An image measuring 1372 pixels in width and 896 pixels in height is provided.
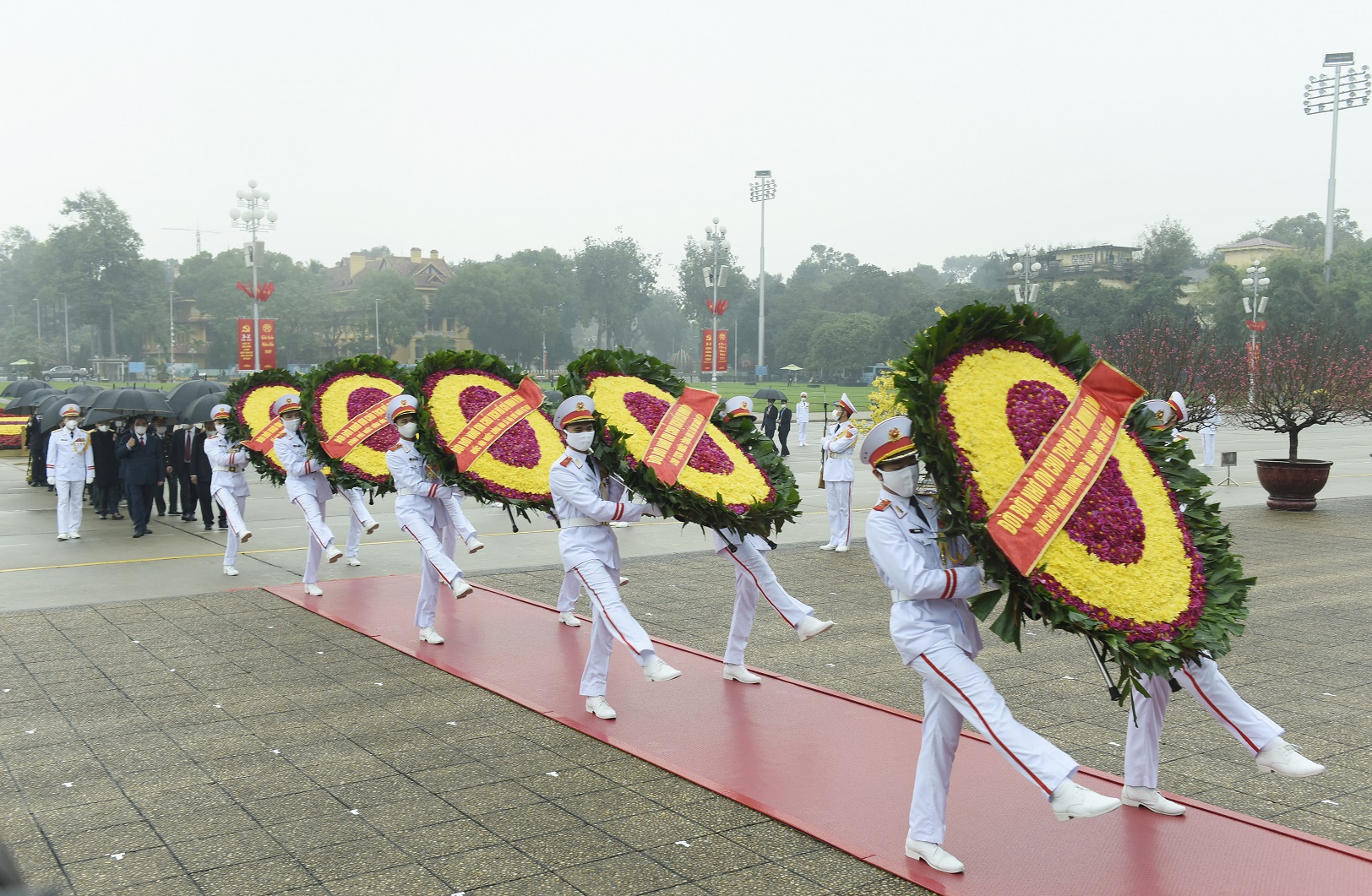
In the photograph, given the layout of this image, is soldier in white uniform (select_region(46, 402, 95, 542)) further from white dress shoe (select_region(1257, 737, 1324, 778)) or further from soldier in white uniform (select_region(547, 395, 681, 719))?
white dress shoe (select_region(1257, 737, 1324, 778))

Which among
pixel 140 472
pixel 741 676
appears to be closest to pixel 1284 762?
pixel 741 676

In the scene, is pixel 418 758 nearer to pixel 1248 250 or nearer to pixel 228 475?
pixel 228 475

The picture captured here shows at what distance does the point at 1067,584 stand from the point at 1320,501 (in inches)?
728

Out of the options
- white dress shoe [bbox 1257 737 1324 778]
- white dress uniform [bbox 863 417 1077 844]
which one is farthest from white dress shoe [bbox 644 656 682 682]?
white dress shoe [bbox 1257 737 1324 778]

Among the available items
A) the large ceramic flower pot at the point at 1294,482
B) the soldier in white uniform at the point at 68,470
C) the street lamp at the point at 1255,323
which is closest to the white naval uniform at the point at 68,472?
the soldier in white uniform at the point at 68,470

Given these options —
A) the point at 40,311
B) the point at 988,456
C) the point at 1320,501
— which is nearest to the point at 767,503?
the point at 988,456

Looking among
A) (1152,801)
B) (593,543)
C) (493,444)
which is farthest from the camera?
(493,444)

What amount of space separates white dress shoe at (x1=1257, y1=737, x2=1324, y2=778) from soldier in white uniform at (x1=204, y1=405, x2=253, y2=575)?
11.1 m

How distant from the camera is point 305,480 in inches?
475

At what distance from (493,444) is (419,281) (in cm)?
8879

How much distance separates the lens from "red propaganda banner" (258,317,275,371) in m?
30.1

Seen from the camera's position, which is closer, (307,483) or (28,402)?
(307,483)

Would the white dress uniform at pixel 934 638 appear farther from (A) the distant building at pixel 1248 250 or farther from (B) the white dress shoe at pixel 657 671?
(A) the distant building at pixel 1248 250

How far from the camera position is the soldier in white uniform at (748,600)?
303 inches
